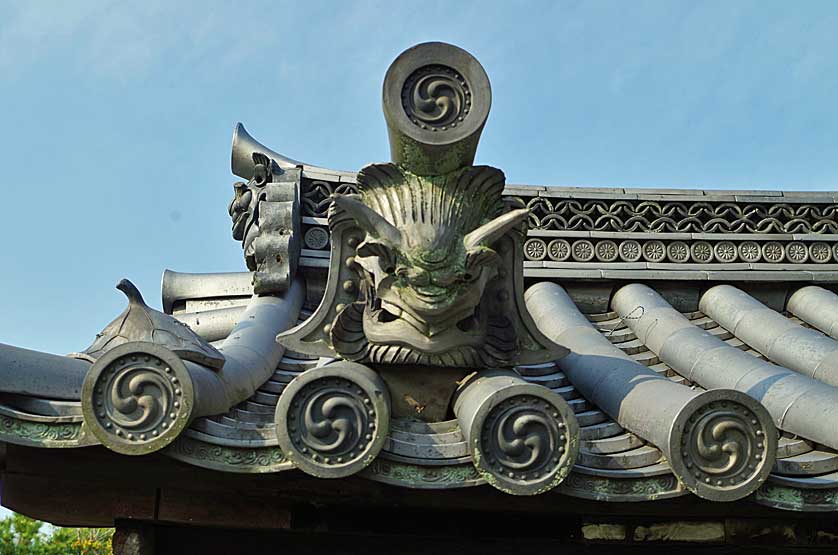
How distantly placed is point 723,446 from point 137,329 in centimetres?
263

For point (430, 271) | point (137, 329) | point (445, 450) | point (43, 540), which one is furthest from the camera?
point (43, 540)

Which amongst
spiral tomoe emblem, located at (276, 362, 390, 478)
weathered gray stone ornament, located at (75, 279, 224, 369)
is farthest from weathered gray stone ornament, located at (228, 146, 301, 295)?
spiral tomoe emblem, located at (276, 362, 390, 478)

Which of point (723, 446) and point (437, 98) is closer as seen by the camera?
point (723, 446)

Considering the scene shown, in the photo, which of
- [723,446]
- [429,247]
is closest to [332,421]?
[429,247]

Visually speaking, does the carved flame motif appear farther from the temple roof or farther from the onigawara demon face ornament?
the temple roof

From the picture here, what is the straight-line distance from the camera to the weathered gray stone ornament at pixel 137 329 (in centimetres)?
413

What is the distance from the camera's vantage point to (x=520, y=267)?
4.25 meters

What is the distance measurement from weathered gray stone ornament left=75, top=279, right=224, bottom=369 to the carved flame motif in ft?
2.32

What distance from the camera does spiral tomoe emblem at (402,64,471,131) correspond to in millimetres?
4242


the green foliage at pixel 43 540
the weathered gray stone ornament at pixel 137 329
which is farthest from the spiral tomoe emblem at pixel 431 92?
the green foliage at pixel 43 540

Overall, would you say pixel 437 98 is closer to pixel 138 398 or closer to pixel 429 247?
pixel 429 247

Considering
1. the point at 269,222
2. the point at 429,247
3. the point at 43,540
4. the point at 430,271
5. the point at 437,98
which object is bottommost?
the point at 43,540

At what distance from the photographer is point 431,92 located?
4.25 m

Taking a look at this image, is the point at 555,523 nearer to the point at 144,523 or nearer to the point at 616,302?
the point at 144,523
